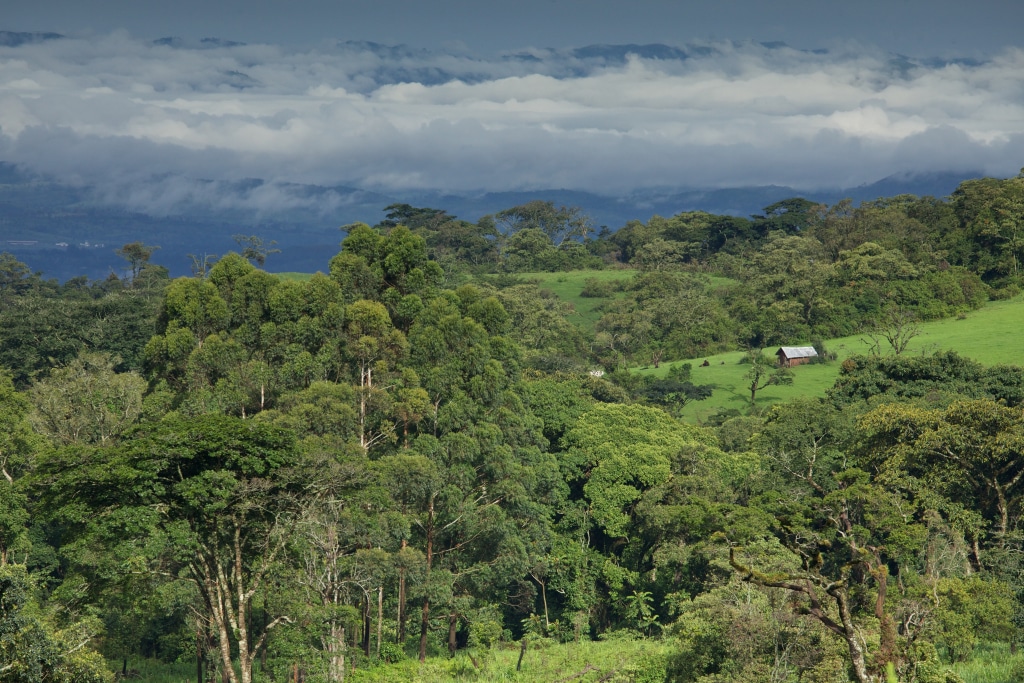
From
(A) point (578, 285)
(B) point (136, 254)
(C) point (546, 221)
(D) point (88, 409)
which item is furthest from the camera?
(C) point (546, 221)

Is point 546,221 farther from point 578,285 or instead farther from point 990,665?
point 990,665

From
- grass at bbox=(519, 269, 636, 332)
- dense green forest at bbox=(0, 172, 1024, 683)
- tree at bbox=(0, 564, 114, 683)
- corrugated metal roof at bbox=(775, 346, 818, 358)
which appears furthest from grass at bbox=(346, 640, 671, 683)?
grass at bbox=(519, 269, 636, 332)

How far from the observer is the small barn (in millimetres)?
67812

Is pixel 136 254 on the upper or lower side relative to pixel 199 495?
upper

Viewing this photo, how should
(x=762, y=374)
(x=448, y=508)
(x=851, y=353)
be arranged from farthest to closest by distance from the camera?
(x=851, y=353) < (x=762, y=374) < (x=448, y=508)

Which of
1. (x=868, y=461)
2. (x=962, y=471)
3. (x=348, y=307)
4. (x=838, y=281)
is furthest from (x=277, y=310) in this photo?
(x=838, y=281)

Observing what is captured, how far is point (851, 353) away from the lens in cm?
6881

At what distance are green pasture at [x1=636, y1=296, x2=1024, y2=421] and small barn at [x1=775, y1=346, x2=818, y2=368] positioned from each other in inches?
34.2

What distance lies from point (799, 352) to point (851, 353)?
3.71 metres

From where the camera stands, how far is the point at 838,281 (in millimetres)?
82188

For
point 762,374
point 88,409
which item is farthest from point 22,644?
point 762,374

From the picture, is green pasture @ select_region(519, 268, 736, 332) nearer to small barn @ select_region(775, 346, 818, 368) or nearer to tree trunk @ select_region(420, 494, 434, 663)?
small barn @ select_region(775, 346, 818, 368)

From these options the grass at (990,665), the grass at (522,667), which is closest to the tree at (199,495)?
the grass at (522,667)

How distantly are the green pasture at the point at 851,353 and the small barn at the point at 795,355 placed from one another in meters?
0.87
